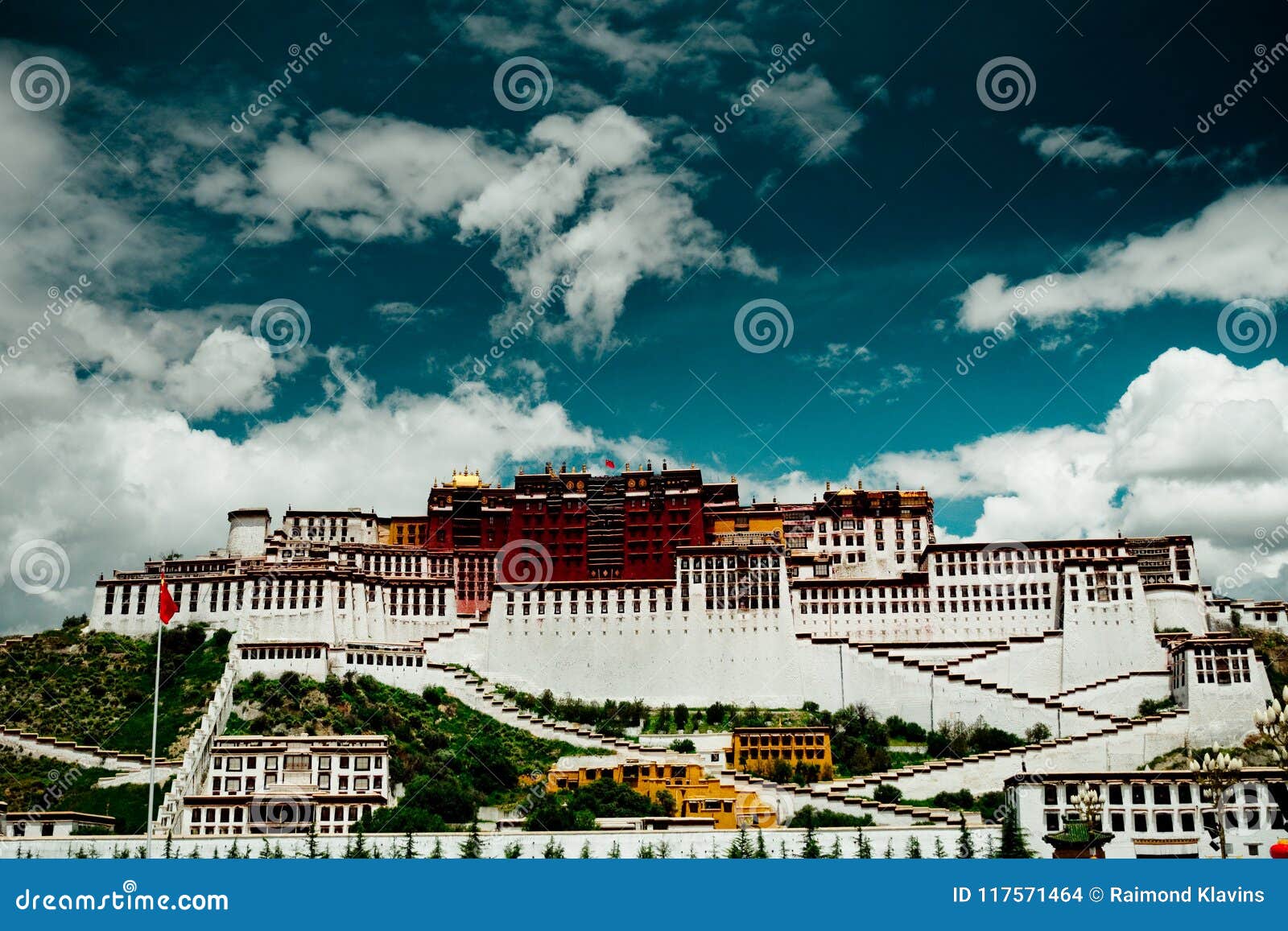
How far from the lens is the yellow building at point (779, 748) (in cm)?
8000

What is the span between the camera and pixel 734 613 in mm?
97688

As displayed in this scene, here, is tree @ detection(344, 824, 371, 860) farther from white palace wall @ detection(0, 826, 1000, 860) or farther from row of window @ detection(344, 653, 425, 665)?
row of window @ detection(344, 653, 425, 665)

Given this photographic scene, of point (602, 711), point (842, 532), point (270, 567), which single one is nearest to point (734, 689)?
point (602, 711)

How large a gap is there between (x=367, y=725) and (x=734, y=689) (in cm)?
2670

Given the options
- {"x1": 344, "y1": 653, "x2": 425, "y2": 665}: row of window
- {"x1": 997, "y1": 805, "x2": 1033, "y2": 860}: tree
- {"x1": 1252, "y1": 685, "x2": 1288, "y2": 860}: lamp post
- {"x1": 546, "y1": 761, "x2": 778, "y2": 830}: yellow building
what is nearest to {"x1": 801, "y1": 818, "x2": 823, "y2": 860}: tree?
{"x1": 546, "y1": 761, "x2": 778, "y2": 830}: yellow building

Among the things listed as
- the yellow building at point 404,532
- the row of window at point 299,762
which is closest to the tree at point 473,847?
the row of window at point 299,762

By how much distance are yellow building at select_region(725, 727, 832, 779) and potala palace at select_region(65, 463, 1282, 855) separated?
2.19 m

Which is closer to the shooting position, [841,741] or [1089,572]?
[841,741]

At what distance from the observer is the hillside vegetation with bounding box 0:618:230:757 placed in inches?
3110

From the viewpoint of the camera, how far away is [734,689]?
312ft

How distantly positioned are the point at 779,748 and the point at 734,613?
721 inches

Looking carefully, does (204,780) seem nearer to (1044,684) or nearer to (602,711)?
(602,711)

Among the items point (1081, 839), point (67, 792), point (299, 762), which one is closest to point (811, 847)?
point (1081, 839)

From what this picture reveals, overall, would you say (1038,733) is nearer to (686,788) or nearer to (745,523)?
(686,788)
